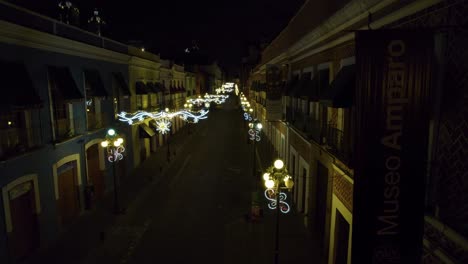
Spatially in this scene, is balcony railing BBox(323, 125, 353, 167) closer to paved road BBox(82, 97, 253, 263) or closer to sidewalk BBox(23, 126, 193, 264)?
paved road BBox(82, 97, 253, 263)

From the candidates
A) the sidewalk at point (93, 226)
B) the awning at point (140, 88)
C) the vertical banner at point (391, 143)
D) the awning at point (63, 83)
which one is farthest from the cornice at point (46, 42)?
the vertical banner at point (391, 143)

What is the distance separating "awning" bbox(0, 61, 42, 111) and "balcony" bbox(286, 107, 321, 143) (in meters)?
10.8

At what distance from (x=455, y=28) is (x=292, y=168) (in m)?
14.3

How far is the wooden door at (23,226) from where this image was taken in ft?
40.4

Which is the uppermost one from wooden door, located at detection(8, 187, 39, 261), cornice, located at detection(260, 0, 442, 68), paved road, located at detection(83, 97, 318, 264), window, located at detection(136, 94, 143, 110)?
cornice, located at detection(260, 0, 442, 68)

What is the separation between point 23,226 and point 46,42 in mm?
7688

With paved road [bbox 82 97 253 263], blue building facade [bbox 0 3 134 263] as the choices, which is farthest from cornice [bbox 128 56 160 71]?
paved road [bbox 82 97 253 263]

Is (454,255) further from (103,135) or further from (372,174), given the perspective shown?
(103,135)

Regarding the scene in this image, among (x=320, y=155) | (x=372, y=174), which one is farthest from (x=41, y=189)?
(x=372, y=174)

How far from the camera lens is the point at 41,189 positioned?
45.7ft

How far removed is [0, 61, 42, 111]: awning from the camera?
10.9 m

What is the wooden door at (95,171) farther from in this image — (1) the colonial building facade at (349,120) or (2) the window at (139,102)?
(1) the colonial building facade at (349,120)

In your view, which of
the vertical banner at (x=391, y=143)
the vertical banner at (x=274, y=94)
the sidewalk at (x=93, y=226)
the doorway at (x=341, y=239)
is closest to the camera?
the vertical banner at (x=391, y=143)

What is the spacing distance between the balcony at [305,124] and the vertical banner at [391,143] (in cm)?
738
